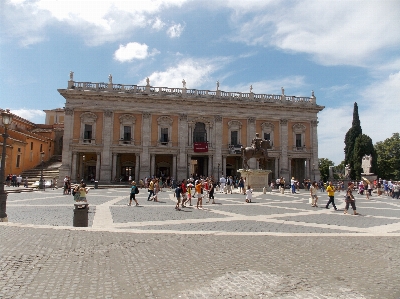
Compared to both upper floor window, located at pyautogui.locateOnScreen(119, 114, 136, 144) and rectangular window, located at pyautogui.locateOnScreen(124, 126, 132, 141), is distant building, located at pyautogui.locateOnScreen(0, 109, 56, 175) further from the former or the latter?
rectangular window, located at pyautogui.locateOnScreen(124, 126, 132, 141)

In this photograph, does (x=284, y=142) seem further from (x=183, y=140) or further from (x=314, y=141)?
(x=183, y=140)

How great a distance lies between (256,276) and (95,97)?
37.9 metres

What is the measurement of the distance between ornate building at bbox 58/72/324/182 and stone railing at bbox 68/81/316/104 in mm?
120

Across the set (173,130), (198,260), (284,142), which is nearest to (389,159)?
(284,142)

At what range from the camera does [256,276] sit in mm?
5340

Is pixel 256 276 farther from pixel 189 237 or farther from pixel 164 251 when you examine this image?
pixel 189 237

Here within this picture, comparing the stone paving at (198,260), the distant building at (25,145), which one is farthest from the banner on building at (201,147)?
the stone paving at (198,260)

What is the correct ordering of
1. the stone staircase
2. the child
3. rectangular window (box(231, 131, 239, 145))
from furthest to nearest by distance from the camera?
rectangular window (box(231, 131, 239, 145))
the stone staircase
the child

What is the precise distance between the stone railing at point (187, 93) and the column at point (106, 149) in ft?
10.9

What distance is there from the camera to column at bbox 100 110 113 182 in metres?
38.8

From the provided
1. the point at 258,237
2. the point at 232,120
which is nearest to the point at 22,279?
the point at 258,237

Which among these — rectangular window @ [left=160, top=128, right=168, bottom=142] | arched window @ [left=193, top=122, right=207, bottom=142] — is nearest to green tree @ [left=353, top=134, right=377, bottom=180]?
arched window @ [left=193, top=122, right=207, bottom=142]

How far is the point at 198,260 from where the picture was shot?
6.21 metres

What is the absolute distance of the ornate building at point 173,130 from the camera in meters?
39.5
